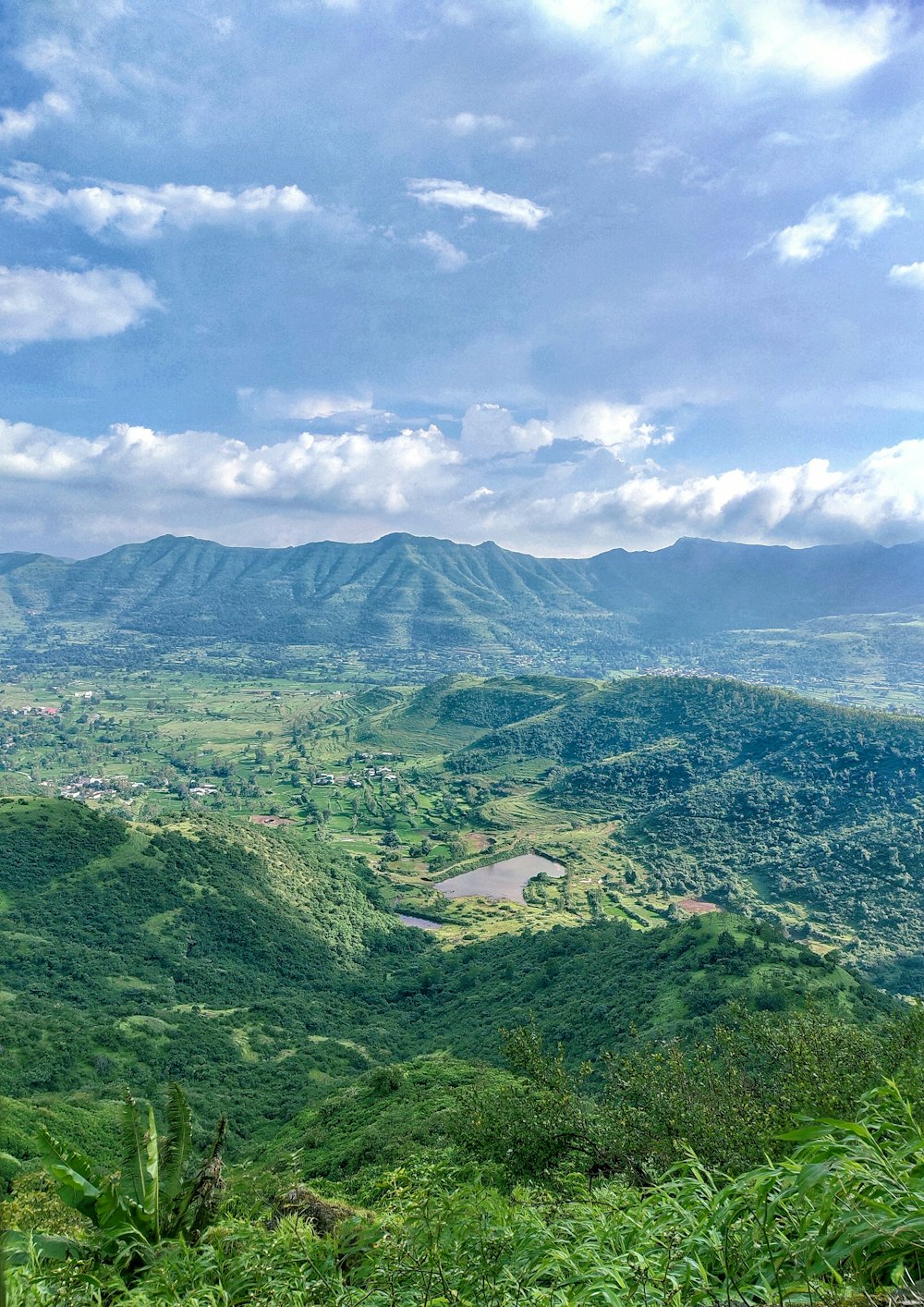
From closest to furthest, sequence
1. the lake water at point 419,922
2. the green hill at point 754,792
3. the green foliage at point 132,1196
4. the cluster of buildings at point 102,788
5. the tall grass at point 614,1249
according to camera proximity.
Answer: the tall grass at point 614,1249, the green foliage at point 132,1196, the lake water at point 419,922, the green hill at point 754,792, the cluster of buildings at point 102,788

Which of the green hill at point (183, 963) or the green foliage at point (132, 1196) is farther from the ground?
the green foliage at point (132, 1196)

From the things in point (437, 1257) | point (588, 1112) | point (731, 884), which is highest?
point (437, 1257)

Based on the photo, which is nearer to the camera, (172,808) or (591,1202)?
(591,1202)

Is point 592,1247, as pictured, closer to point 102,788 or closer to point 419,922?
point 419,922

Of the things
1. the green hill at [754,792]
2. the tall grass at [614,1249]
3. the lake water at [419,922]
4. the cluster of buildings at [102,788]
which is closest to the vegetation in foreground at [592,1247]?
→ the tall grass at [614,1249]

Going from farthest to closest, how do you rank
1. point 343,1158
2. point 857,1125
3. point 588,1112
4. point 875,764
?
point 875,764
point 343,1158
point 588,1112
point 857,1125

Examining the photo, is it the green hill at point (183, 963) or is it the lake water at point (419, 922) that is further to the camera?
the lake water at point (419, 922)

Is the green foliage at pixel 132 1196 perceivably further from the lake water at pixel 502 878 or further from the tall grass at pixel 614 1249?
the lake water at pixel 502 878

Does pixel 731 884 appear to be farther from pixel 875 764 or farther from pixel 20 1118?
pixel 20 1118

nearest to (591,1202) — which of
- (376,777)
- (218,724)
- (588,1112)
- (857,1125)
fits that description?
(857,1125)
